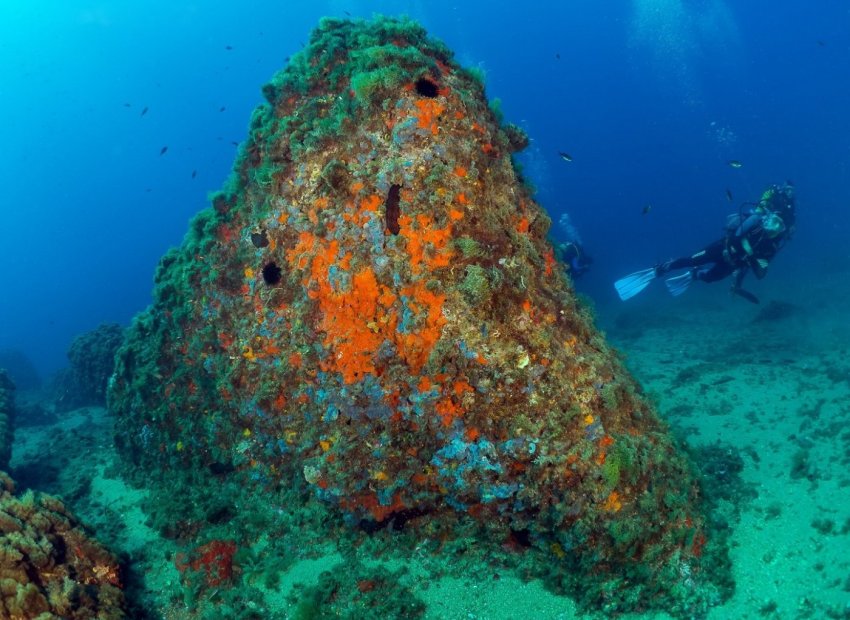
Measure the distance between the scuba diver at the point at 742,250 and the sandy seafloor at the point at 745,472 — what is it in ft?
5.75

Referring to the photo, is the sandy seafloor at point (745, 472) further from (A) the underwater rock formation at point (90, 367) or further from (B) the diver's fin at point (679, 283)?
(B) the diver's fin at point (679, 283)

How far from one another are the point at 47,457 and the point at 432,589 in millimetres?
7413

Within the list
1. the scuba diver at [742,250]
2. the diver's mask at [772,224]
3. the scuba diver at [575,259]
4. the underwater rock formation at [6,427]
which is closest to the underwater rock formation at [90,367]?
the underwater rock formation at [6,427]

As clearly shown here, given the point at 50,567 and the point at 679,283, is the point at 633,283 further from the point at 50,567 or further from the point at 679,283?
the point at 50,567

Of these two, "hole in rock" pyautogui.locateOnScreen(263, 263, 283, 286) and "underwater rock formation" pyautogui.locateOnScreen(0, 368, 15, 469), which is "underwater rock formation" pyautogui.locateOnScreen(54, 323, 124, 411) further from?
"hole in rock" pyautogui.locateOnScreen(263, 263, 283, 286)

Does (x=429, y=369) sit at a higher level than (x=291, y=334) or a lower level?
lower

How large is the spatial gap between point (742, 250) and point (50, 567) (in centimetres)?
1352

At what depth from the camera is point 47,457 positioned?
26.1 ft

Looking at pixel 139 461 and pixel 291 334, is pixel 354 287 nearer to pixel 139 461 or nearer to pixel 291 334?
pixel 291 334

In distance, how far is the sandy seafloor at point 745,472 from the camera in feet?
12.7

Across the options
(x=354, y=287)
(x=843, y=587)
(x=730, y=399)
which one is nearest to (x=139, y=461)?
(x=354, y=287)

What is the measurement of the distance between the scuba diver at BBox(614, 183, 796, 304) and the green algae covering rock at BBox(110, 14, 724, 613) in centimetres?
809

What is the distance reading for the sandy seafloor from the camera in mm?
3873

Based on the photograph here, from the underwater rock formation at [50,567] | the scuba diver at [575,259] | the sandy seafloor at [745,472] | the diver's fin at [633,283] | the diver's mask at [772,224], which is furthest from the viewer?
the scuba diver at [575,259]
